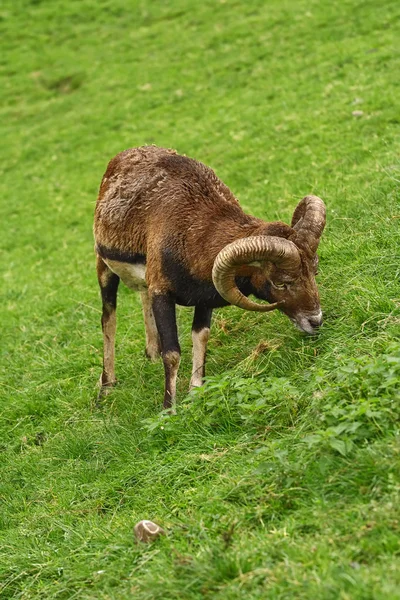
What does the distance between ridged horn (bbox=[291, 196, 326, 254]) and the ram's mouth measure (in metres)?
0.60

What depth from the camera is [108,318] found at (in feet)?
33.7

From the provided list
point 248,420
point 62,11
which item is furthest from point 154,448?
point 62,11

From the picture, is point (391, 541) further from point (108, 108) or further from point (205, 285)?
point (108, 108)

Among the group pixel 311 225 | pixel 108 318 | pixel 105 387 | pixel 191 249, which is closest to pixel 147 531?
pixel 191 249

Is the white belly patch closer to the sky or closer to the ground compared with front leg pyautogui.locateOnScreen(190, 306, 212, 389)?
closer to the sky

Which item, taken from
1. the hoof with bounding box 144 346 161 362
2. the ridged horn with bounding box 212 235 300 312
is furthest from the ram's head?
the hoof with bounding box 144 346 161 362

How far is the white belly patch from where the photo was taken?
9376 mm

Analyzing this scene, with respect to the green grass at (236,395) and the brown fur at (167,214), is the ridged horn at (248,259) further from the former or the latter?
the green grass at (236,395)

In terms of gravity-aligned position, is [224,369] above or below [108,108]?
above

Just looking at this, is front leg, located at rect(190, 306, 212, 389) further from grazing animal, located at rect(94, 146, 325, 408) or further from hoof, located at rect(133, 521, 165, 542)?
hoof, located at rect(133, 521, 165, 542)

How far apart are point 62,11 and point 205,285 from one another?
2561 cm

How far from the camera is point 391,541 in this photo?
16.9 ft

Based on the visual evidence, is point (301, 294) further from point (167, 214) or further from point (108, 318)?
point (108, 318)

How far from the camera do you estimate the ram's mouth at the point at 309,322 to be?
8089mm
